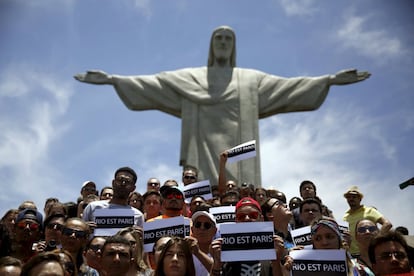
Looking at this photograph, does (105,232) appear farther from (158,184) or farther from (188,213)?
(158,184)

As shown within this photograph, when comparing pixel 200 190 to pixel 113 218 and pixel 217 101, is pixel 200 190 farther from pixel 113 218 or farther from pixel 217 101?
pixel 217 101

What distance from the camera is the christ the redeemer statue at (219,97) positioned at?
514 inches

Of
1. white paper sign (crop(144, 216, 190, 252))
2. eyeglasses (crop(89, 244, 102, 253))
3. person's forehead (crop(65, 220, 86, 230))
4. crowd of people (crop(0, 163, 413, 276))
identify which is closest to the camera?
crowd of people (crop(0, 163, 413, 276))

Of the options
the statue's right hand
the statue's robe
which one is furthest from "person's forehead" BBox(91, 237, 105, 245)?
the statue's right hand

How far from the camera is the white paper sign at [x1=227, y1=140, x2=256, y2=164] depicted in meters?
8.54

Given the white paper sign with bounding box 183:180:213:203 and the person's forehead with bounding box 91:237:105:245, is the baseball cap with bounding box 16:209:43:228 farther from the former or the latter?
the white paper sign with bounding box 183:180:213:203

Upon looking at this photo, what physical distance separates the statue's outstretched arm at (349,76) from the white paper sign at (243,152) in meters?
6.07

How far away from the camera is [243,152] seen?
8602 millimetres

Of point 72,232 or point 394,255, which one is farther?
point 72,232

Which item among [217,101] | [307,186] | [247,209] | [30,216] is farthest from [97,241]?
[217,101]

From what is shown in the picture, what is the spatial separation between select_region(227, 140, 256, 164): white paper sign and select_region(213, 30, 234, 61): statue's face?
19.7ft

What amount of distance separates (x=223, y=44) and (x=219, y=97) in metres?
1.69

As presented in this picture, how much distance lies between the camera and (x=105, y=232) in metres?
5.48

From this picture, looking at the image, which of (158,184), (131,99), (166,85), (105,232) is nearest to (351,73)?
(166,85)
